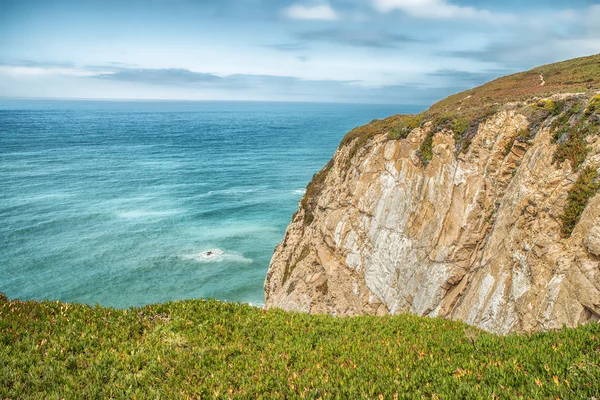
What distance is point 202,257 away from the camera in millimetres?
45906

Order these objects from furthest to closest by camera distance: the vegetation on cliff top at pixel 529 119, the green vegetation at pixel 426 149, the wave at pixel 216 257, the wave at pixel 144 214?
1. the wave at pixel 144 214
2. the wave at pixel 216 257
3. the green vegetation at pixel 426 149
4. the vegetation on cliff top at pixel 529 119

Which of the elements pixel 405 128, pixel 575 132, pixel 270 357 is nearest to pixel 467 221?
pixel 575 132

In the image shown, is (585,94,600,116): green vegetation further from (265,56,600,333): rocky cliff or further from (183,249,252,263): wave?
(183,249,252,263): wave

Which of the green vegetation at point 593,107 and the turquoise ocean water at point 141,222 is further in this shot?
the turquoise ocean water at point 141,222

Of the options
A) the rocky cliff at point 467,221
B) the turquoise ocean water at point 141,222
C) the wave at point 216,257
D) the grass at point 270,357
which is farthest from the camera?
the wave at point 216,257

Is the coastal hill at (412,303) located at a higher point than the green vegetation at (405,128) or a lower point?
lower

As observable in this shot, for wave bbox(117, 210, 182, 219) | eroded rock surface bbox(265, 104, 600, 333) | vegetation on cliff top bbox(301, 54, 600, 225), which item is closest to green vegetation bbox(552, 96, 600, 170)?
vegetation on cliff top bbox(301, 54, 600, 225)

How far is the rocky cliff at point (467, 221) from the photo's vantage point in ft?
47.0

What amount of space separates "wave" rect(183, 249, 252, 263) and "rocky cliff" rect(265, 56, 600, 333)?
42.3 feet

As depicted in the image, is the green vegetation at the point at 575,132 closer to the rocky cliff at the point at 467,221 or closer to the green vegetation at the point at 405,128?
the rocky cliff at the point at 467,221

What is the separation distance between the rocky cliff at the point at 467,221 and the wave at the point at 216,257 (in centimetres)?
1289

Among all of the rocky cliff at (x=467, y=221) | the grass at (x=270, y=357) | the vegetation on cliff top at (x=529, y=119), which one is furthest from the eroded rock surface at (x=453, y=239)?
the grass at (x=270, y=357)

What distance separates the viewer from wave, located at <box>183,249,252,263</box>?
1779 inches

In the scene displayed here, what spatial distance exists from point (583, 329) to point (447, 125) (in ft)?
53.0
